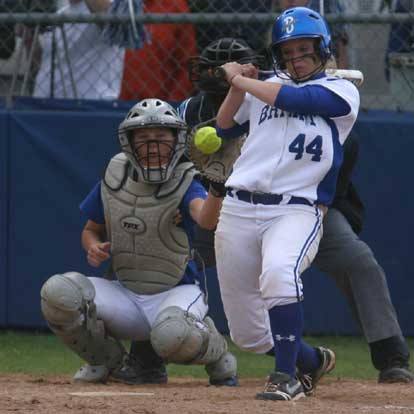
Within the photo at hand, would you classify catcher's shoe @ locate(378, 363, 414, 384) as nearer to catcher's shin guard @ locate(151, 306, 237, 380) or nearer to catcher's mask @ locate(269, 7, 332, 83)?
catcher's shin guard @ locate(151, 306, 237, 380)

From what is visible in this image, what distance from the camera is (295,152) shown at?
4.56 m

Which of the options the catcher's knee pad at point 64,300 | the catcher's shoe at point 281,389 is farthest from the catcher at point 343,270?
the catcher's shoe at point 281,389

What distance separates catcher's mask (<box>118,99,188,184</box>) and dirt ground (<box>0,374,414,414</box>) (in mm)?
969

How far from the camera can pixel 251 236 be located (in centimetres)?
462

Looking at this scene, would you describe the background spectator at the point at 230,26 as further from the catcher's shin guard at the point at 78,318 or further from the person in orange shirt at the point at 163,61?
the catcher's shin guard at the point at 78,318

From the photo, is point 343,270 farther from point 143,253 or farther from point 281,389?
point 281,389

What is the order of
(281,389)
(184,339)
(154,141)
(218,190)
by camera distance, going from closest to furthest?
(281,389)
(218,190)
(184,339)
(154,141)

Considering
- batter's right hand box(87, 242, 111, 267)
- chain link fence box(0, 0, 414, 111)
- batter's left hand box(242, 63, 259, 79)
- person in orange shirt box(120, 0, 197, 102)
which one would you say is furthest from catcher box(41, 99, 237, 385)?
person in orange shirt box(120, 0, 197, 102)

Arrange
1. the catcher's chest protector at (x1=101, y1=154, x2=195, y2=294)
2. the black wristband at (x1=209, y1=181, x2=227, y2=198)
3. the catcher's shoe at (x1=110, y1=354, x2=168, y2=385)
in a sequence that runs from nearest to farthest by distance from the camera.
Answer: the black wristband at (x1=209, y1=181, x2=227, y2=198), the catcher's chest protector at (x1=101, y1=154, x2=195, y2=294), the catcher's shoe at (x1=110, y1=354, x2=168, y2=385)

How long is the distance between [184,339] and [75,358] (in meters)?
1.78

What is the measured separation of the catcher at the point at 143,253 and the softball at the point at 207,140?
48 cm

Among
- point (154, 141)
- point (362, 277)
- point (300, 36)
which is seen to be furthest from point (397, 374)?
point (300, 36)

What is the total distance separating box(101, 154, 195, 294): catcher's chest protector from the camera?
5.37 m

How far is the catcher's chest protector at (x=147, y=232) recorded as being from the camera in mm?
5371
